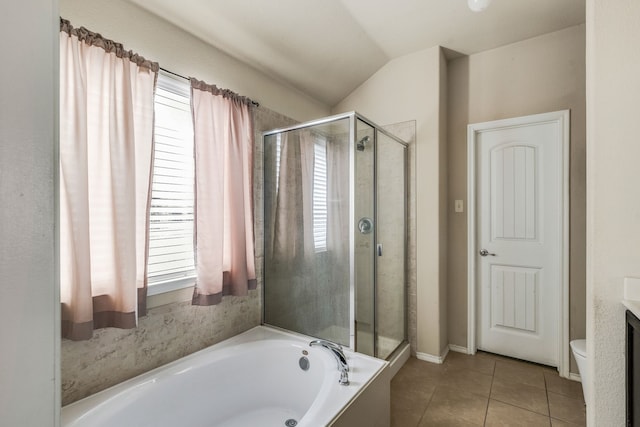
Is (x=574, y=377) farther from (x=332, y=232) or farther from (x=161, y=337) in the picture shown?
(x=161, y=337)

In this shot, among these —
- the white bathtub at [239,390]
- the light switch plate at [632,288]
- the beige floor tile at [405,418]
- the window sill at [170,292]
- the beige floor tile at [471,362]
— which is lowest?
the beige floor tile at [405,418]

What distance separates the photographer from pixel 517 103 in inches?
101

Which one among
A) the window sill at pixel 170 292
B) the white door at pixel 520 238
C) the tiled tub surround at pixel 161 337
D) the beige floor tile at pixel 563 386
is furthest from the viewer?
the white door at pixel 520 238

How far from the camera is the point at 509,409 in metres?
1.99

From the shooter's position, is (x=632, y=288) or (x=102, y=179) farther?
(x=102, y=179)

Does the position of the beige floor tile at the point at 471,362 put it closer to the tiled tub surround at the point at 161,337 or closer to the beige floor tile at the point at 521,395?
the beige floor tile at the point at 521,395

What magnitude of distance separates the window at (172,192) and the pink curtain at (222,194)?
0.08m

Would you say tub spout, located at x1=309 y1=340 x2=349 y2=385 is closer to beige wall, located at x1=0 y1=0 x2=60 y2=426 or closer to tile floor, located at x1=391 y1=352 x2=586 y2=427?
tile floor, located at x1=391 y1=352 x2=586 y2=427

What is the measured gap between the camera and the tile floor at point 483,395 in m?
1.90

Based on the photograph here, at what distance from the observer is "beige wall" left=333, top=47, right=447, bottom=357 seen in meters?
2.60


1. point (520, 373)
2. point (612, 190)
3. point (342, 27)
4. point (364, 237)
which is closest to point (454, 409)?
point (520, 373)

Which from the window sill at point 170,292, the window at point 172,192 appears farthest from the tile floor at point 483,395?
the window at point 172,192

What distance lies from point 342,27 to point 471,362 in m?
2.91

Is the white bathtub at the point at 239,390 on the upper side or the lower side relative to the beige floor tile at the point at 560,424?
upper
